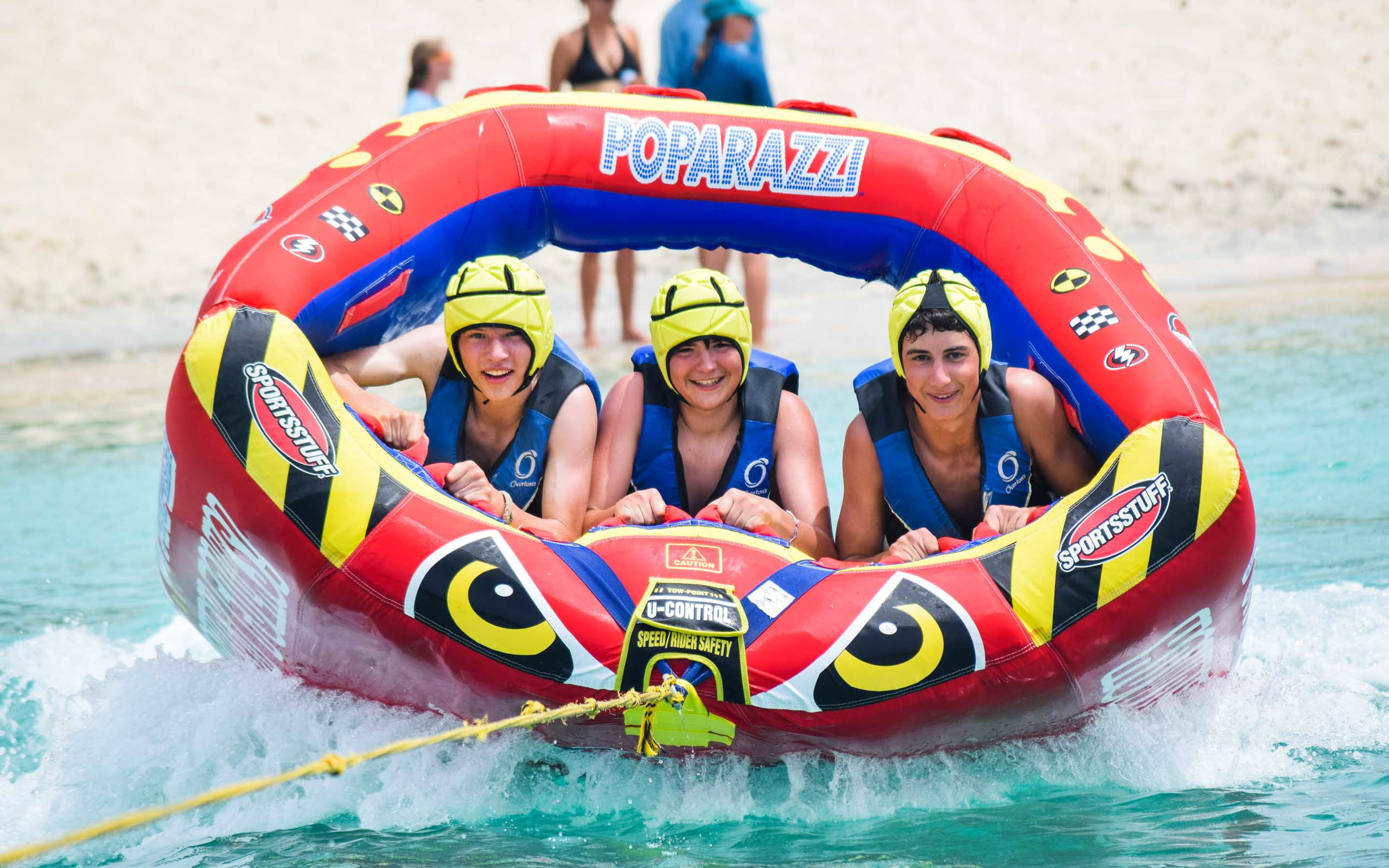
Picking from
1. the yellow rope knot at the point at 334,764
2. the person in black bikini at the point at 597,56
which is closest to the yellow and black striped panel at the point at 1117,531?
the yellow rope knot at the point at 334,764

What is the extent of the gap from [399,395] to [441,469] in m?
5.19

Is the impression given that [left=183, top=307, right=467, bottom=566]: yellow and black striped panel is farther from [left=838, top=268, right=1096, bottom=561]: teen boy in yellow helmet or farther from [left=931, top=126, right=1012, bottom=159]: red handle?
[left=931, top=126, right=1012, bottom=159]: red handle

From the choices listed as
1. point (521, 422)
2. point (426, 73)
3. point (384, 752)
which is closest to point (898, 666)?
point (384, 752)

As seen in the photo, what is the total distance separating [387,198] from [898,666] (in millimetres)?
2151

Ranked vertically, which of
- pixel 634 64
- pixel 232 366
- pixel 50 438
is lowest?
pixel 50 438

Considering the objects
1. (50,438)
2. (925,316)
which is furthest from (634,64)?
(925,316)

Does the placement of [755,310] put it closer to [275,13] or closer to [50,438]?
[50,438]

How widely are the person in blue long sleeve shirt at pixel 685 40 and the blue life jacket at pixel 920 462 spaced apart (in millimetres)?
4227

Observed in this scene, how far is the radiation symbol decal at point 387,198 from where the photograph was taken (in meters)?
4.16

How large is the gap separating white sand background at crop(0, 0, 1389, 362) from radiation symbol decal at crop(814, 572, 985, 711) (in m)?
8.48

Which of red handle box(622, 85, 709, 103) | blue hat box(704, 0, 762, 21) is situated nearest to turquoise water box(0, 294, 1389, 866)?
red handle box(622, 85, 709, 103)

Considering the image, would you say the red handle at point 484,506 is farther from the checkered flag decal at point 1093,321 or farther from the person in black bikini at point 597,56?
the person in black bikini at point 597,56

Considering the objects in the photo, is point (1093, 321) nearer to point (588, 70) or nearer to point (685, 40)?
point (685, 40)

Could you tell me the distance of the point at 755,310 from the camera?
26.3 feet
